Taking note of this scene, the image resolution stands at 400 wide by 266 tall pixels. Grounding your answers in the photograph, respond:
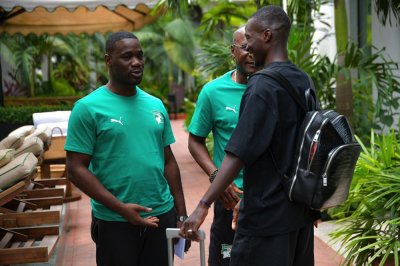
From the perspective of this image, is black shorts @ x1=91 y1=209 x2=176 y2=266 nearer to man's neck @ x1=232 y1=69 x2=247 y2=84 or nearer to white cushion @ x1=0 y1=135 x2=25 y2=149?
man's neck @ x1=232 y1=69 x2=247 y2=84

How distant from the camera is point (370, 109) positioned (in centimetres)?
995

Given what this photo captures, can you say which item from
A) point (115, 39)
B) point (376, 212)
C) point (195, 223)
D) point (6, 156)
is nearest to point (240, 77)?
point (115, 39)

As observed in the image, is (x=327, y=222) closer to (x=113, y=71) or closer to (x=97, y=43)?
(x=113, y=71)

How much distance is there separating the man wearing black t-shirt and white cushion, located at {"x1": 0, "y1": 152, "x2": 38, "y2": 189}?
273cm

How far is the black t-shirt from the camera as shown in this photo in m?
3.39

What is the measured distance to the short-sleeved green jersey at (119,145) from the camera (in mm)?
4031

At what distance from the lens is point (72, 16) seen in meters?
16.5

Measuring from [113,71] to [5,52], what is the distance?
74.0 ft

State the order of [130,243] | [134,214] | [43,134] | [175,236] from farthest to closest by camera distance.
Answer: [43,134] → [130,243] → [134,214] → [175,236]

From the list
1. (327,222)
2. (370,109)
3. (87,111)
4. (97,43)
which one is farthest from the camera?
(97,43)

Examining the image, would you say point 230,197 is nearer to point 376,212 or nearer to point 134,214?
point 134,214

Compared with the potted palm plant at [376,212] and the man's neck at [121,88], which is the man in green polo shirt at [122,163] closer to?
the man's neck at [121,88]

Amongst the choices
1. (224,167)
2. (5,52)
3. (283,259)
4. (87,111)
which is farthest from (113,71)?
(5,52)

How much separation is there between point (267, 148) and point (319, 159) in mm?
240
